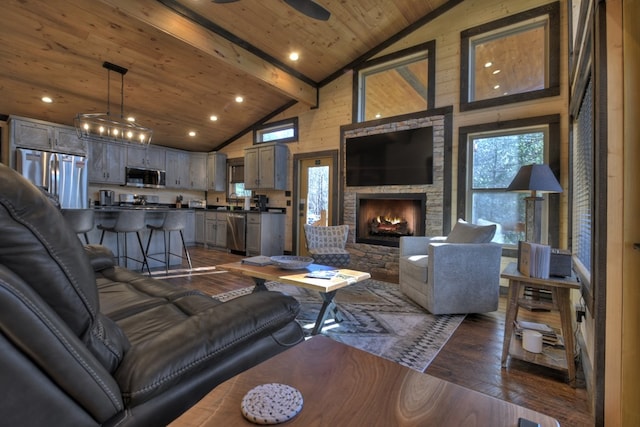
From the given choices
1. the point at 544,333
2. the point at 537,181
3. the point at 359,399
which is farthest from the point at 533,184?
the point at 359,399

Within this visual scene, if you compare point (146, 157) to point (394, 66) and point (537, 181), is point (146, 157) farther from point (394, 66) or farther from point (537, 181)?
point (537, 181)

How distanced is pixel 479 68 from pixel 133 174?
22.3 feet

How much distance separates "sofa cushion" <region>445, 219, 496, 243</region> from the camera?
2.91 m

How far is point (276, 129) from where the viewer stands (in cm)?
656

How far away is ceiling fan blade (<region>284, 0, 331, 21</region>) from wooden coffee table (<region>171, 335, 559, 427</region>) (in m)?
2.76

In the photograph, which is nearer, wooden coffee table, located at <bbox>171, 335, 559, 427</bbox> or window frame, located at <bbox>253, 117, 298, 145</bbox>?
wooden coffee table, located at <bbox>171, 335, 559, 427</bbox>

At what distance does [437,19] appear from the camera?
4.44m

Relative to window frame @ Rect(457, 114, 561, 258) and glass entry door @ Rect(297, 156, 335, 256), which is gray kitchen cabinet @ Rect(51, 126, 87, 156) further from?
window frame @ Rect(457, 114, 561, 258)

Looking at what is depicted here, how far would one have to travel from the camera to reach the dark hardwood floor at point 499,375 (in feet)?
5.38

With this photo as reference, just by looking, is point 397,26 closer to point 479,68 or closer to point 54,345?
point 479,68

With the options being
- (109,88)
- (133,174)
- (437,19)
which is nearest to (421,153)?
(437,19)

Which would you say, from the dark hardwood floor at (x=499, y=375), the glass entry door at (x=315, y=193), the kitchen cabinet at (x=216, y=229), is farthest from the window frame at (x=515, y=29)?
the kitchen cabinet at (x=216, y=229)

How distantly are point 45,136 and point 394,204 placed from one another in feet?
19.9

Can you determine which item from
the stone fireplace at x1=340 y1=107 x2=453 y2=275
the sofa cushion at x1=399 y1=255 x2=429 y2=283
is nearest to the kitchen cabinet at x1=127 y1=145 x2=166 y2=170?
the stone fireplace at x1=340 y1=107 x2=453 y2=275
